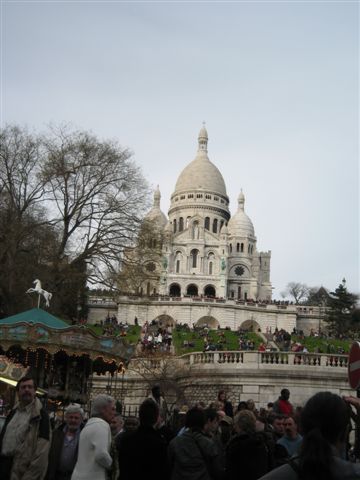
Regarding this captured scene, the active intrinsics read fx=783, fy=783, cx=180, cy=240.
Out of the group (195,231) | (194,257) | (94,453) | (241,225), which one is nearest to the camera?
(94,453)

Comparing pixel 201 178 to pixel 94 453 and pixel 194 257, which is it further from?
pixel 94 453

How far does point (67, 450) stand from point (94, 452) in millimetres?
837

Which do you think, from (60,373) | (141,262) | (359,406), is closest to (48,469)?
(359,406)

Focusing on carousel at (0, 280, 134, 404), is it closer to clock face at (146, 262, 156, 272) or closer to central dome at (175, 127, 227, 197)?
clock face at (146, 262, 156, 272)

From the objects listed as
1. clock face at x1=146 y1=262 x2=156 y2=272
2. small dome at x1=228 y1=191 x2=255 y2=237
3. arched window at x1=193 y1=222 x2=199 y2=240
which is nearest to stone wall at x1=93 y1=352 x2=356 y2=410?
clock face at x1=146 y1=262 x2=156 y2=272

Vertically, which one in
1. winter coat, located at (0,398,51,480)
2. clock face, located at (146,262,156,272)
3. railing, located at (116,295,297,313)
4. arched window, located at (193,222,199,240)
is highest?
arched window, located at (193,222,199,240)

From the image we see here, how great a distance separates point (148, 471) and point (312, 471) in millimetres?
3814

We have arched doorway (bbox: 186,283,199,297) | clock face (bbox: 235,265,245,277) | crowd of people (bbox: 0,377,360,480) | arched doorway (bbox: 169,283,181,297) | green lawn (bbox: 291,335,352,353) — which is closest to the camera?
crowd of people (bbox: 0,377,360,480)

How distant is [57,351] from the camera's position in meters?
19.2

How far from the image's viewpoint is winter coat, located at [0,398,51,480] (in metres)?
7.32

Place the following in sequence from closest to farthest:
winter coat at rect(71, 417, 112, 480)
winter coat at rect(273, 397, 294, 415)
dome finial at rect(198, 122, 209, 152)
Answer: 1. winter coat at rect(71, 417, 112, 480)
2. winter coat at rect(273, 397, 294, 415)
3. dome finial at rect(198, 122, 209, 152)

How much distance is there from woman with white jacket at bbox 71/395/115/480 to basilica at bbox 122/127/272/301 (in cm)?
7264

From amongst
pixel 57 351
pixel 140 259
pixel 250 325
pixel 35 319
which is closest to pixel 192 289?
pixel 250 325

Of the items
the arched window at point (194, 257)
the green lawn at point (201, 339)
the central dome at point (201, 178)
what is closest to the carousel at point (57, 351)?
the green lawn at point (201, 339)
